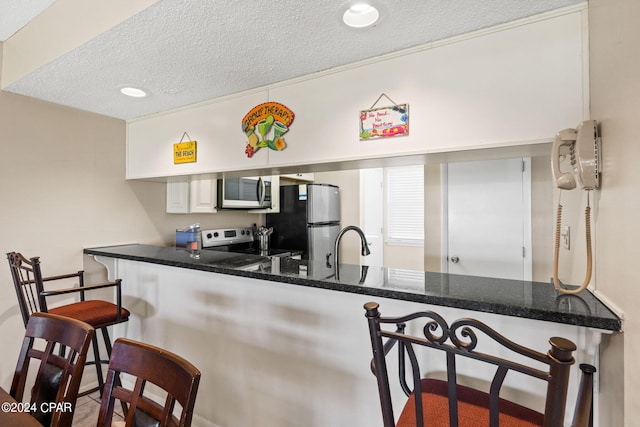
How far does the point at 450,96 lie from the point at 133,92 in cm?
178

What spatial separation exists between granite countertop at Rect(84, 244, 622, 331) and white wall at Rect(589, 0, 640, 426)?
0.27 ft

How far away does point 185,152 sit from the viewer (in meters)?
2.04

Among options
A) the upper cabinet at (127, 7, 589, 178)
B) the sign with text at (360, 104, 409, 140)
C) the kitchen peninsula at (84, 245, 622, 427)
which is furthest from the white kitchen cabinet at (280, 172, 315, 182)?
the sign with text at (360, 104, 409, 140)

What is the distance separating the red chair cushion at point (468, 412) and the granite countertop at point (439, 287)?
26cm

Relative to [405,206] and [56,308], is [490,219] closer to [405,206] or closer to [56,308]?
[405,206]

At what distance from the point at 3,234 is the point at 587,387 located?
279cm

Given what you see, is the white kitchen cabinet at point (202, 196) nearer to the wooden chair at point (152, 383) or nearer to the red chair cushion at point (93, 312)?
the red chair cushion at point (93, 312)

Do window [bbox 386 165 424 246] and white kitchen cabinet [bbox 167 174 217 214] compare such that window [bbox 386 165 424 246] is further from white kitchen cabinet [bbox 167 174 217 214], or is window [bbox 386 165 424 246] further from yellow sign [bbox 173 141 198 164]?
yellow sign [bbox 173 141 198 164]

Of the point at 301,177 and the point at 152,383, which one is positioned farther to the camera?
the point at 301,177

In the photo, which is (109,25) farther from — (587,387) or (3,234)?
(587,387)

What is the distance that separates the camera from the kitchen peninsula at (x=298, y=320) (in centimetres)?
102

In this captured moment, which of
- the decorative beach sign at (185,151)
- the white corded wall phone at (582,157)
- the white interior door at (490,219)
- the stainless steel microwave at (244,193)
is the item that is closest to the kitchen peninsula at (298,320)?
the white corded wall phone at (582,157)

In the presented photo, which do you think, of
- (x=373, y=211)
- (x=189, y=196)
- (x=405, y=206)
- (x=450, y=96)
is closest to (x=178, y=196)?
(x=189, y=196)

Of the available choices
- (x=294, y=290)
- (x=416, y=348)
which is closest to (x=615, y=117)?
(x=416, y=348)
